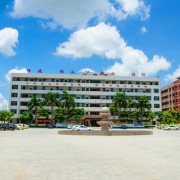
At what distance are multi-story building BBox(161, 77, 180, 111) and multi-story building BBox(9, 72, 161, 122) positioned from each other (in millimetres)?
18741

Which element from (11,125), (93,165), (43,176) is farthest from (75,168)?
(11,125)

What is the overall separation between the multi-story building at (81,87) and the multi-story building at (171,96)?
18741mm

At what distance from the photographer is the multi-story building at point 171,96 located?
330ft

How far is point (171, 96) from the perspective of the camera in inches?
4195

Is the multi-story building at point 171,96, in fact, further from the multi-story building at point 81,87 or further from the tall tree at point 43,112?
the tall tree at point 43,112

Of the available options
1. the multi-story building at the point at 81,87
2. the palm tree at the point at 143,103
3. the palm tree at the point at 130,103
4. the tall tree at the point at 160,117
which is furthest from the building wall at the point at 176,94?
the palm tree at the point at 130,103

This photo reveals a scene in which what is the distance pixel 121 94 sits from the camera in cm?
7888

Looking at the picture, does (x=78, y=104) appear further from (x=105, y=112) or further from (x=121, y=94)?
(x=105, y=112)

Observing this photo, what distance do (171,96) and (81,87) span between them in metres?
43.0

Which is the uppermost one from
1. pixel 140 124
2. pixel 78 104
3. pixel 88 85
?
pixel 88 85

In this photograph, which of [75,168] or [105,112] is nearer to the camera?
[75,168]

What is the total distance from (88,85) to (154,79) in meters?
22.6

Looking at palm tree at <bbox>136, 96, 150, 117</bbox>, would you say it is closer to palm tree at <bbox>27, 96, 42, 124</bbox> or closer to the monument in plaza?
palm tree at <bbox>27, 96, 42, 124</bbox>

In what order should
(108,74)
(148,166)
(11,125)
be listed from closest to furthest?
1. (148,166)
2. (11,125)
3. (108,74)
